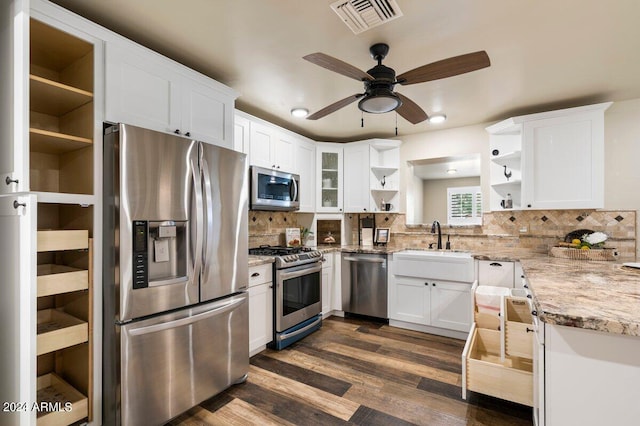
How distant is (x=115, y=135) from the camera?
171 centimetres

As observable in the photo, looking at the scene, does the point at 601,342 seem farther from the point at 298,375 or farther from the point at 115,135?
the point at 115,135

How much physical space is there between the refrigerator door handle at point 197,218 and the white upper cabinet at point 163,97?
0.33 meters

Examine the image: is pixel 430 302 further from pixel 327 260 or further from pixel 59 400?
pixel 59 400

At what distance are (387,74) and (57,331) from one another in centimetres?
239

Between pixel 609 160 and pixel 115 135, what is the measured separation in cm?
429

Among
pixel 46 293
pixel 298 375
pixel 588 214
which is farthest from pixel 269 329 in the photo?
pixel 588 214

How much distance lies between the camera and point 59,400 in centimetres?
169

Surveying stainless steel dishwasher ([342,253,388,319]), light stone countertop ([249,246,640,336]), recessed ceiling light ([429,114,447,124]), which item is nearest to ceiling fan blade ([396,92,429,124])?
recessed ceiling light ([429,114,447,124])

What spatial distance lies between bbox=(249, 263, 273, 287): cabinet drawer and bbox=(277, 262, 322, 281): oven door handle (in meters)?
0.10

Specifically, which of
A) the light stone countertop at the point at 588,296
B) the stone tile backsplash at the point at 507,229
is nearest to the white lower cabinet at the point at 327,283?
the stone tile backsplash at the point at 507,229

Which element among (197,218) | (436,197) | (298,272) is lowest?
(298,272)

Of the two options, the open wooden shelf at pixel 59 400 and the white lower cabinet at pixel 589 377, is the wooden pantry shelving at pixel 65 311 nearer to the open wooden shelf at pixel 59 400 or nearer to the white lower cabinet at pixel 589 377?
the open wooden shelf at pixel 59 400

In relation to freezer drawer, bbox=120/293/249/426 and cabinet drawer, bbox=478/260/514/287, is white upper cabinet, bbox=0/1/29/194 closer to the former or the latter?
freezer drawer, bbox=120/293/249/426

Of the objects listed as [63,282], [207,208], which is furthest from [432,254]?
[63,282]
